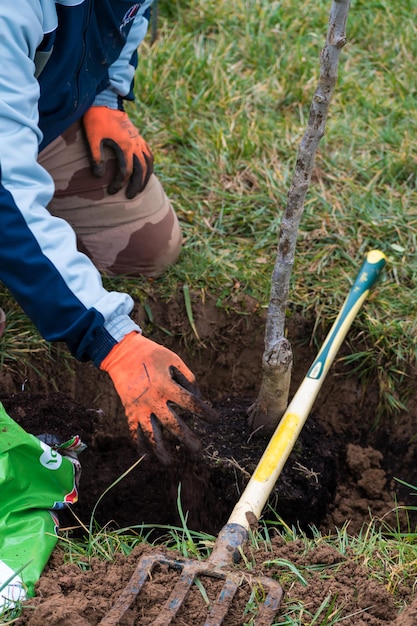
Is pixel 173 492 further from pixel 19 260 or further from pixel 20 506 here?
pixel 19 260

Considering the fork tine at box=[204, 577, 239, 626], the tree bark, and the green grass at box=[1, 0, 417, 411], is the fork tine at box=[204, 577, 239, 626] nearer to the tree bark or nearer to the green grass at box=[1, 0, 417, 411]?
the tree bark

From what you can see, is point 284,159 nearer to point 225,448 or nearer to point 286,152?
point 286,152

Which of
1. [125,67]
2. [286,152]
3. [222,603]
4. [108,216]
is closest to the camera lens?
[222,603]

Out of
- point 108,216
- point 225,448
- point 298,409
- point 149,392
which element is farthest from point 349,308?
point 108,216

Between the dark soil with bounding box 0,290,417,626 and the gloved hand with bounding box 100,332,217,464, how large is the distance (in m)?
0.29

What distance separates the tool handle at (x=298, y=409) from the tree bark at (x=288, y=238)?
0.23 ft

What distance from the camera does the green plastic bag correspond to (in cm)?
166

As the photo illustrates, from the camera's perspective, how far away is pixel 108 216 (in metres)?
2.80

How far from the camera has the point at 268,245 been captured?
282 centimetres

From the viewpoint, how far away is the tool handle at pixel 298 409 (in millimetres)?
1906

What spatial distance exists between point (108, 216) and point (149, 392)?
1.08 m

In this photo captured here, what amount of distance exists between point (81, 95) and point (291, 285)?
3.07 ft

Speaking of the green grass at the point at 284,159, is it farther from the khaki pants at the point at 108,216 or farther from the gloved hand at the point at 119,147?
the gloved hand at the point at 119,147

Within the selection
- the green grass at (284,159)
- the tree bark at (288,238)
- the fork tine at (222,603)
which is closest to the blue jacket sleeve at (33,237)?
the tree bark at (288,238)
